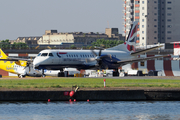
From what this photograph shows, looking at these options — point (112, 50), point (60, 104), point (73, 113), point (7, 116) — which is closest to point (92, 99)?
point (60, 104)

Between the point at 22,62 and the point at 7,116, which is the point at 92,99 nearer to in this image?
the point at 7,116

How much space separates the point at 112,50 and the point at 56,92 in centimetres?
3360

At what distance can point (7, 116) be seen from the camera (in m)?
26.6

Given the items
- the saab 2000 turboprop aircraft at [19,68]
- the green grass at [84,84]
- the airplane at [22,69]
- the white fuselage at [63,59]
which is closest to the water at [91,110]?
the green grass at [84,84]

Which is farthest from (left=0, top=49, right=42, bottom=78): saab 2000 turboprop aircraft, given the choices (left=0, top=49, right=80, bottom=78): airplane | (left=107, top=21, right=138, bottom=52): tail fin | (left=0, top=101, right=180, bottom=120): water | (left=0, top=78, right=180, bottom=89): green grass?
(left=0, top=101, right=180, bottom=120): water

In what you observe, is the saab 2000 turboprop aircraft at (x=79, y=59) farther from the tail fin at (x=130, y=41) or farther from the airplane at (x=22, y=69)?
the airplane at (x=22, y=69)

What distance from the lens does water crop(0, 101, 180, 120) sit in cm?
2659

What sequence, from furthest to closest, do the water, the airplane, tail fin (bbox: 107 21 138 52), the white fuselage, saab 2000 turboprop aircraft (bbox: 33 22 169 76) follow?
1. tail fin (bbox: 107 21 138 52)
2. the airplane
3. saab 2000 turboprop aircraft (bbox: 33 22 169 76)
4. the white fuselage
5. the water

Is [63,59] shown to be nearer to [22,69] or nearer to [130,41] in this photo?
[22,69]

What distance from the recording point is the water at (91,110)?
2659 centimetres

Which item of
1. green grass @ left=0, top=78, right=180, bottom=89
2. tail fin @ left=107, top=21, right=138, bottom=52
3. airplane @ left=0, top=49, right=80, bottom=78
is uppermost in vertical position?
tail fin @ left=107, top=21, right=138, bottom=52

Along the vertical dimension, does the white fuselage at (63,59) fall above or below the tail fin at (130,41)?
below

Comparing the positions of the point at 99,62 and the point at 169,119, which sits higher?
the point at 99,62

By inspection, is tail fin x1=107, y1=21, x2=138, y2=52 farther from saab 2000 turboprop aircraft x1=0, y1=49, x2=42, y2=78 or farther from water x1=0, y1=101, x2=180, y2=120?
water x1=0, y1=101, x2=180, y2=120
